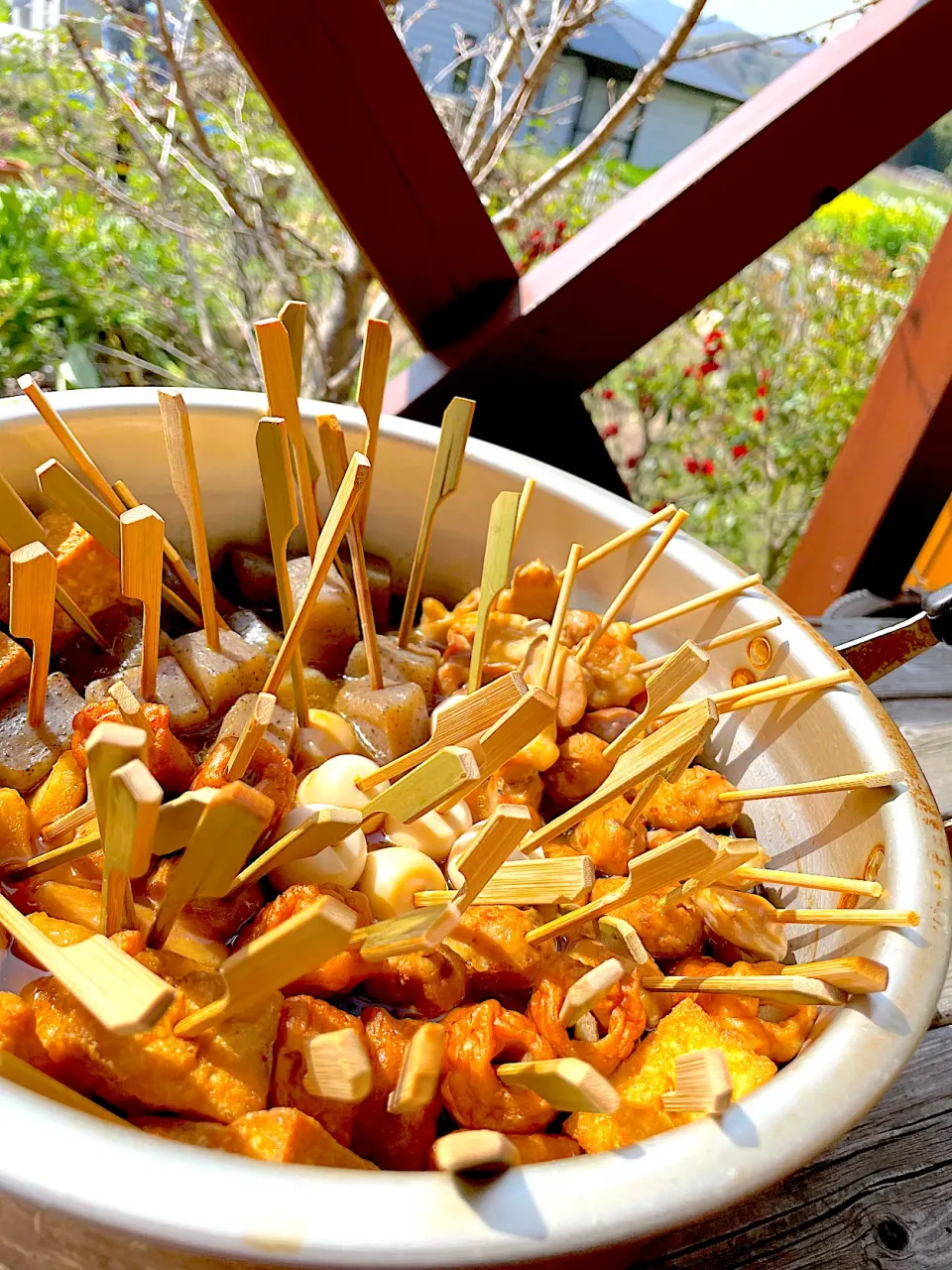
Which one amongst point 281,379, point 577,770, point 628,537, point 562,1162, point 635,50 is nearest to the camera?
point 562,1162

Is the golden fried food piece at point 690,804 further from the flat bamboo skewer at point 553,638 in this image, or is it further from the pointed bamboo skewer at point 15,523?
the pointed bamboo skewer at point 15,523

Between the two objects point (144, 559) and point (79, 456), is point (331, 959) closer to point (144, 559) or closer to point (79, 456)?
point (144, 559)

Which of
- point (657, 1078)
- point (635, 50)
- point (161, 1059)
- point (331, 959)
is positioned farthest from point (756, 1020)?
point (635, 50)

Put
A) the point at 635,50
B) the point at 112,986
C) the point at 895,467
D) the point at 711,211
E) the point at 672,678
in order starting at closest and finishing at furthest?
the point at 112,986
the point at 672,678
the point at 711,211
the point at 895,467
the point at 635,50

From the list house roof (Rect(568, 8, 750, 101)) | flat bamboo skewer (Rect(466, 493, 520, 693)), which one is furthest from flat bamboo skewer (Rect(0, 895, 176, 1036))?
house roof (Rect(568, 8, 750, 101))

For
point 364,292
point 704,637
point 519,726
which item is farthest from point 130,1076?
point 364,292

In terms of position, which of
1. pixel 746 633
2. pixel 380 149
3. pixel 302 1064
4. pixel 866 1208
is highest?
pixel 380 149
